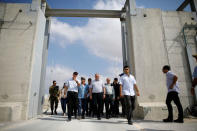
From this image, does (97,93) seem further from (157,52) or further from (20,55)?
(20,55)

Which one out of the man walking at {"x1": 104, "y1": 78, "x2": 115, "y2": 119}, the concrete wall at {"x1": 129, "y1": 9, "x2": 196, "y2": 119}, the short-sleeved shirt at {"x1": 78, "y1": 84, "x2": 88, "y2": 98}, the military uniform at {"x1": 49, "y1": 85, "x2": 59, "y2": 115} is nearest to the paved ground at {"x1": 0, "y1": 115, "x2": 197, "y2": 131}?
the concrete wall at {"x1": 129, "y1": 9, "x2": 196, "y2": 119}

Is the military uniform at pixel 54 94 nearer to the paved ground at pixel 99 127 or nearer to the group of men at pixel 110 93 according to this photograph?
the group of men at pixel 110 93

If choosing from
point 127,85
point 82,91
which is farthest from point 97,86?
point 127,85

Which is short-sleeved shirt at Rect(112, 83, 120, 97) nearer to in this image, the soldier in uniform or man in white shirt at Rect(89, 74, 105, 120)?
man in white shirt at Rect(89, 74, 105, 120)

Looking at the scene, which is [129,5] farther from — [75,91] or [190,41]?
[75,91]

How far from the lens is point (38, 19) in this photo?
594 centimetres

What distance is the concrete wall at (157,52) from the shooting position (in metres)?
5.66

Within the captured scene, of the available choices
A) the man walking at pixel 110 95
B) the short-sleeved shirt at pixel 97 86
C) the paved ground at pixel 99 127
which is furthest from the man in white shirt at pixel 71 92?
the man walking at pixel 110 95

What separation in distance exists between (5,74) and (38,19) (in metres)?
2.62

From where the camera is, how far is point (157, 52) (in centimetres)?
607

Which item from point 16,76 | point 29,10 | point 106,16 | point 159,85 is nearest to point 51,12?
point 29,10

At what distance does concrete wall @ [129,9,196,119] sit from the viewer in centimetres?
566

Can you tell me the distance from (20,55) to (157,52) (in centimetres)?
577

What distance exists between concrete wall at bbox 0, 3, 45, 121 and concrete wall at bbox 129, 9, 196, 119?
13.7ft
